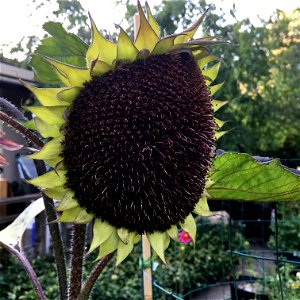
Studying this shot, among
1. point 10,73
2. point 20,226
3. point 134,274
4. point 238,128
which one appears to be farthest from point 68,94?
point 238,128

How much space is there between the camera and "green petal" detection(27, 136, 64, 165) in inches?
17.6

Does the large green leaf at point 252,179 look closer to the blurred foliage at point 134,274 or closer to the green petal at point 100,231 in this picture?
the green petal at point 100,231

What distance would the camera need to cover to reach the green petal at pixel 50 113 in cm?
44

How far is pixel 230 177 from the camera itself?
1.73 ft

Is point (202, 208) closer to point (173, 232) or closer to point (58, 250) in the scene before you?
point (173, 232)

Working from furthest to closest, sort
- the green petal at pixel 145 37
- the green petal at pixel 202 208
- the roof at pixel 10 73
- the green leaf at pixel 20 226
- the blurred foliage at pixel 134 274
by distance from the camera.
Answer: the roof at pixel 10 73 → the blurred foliage at pixel 134 274 → the green leaf at pixel 20 226 → the green petal at pixel 202 208 → the green petal at pixel 145 37

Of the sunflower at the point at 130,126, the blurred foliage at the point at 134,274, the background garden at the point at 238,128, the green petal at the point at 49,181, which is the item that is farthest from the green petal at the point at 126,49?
the background garden at the point at 238,128

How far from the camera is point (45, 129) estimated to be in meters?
0.45

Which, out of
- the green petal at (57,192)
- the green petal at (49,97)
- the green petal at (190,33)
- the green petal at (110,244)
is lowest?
A: the green petal at (110,244)

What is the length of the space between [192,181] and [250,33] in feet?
14.0

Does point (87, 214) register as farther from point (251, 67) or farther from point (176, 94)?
point (251, 67)

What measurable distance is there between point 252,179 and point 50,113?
0.69 feet

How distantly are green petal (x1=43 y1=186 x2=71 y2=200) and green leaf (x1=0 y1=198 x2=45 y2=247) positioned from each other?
24 centimetres

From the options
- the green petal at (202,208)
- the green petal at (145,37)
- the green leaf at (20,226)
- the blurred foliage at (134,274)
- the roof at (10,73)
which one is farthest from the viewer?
the roof at (10,73)
